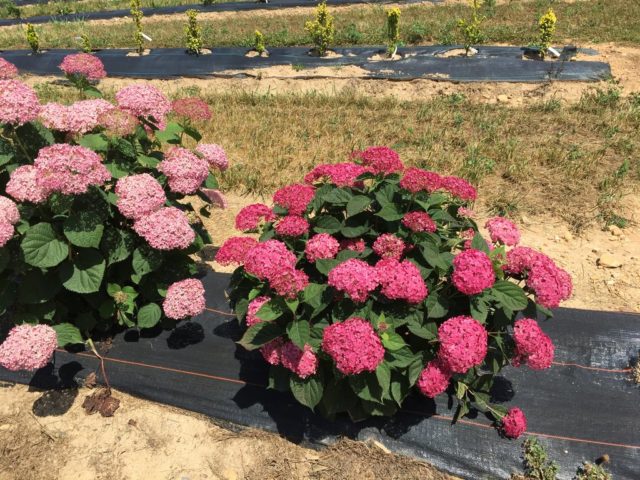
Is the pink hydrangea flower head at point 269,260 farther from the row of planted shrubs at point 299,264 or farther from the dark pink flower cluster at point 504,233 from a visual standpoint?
the dark pink flower cluster at point 504,233

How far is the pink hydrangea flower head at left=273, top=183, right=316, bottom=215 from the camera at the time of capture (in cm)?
293

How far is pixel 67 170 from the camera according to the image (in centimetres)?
248

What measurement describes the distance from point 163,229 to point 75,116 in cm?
94

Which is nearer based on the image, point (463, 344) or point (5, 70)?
point (463, 344)

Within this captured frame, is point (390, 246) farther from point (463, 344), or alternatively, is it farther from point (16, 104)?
point (16, 104)

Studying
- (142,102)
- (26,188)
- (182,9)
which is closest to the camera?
(26,188)

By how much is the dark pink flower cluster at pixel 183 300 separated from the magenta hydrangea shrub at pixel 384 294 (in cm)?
33

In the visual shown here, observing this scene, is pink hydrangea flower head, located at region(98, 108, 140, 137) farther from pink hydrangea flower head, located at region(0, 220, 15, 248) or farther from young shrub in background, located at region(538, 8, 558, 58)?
young shrub in background, located at region(538, 8, 558, 58)

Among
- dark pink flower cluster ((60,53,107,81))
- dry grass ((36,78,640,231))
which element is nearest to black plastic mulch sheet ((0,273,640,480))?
dark pink flower cluster ((60,53,107,81))

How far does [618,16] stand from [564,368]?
14.0 m

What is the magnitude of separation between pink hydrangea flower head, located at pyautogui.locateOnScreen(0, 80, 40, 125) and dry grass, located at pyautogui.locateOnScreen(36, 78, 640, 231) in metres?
3.34

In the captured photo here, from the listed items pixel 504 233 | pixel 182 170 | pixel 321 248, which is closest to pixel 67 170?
pixel 182 170

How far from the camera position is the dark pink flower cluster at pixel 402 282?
2.40 meters

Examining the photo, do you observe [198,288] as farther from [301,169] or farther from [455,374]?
[301,169]
